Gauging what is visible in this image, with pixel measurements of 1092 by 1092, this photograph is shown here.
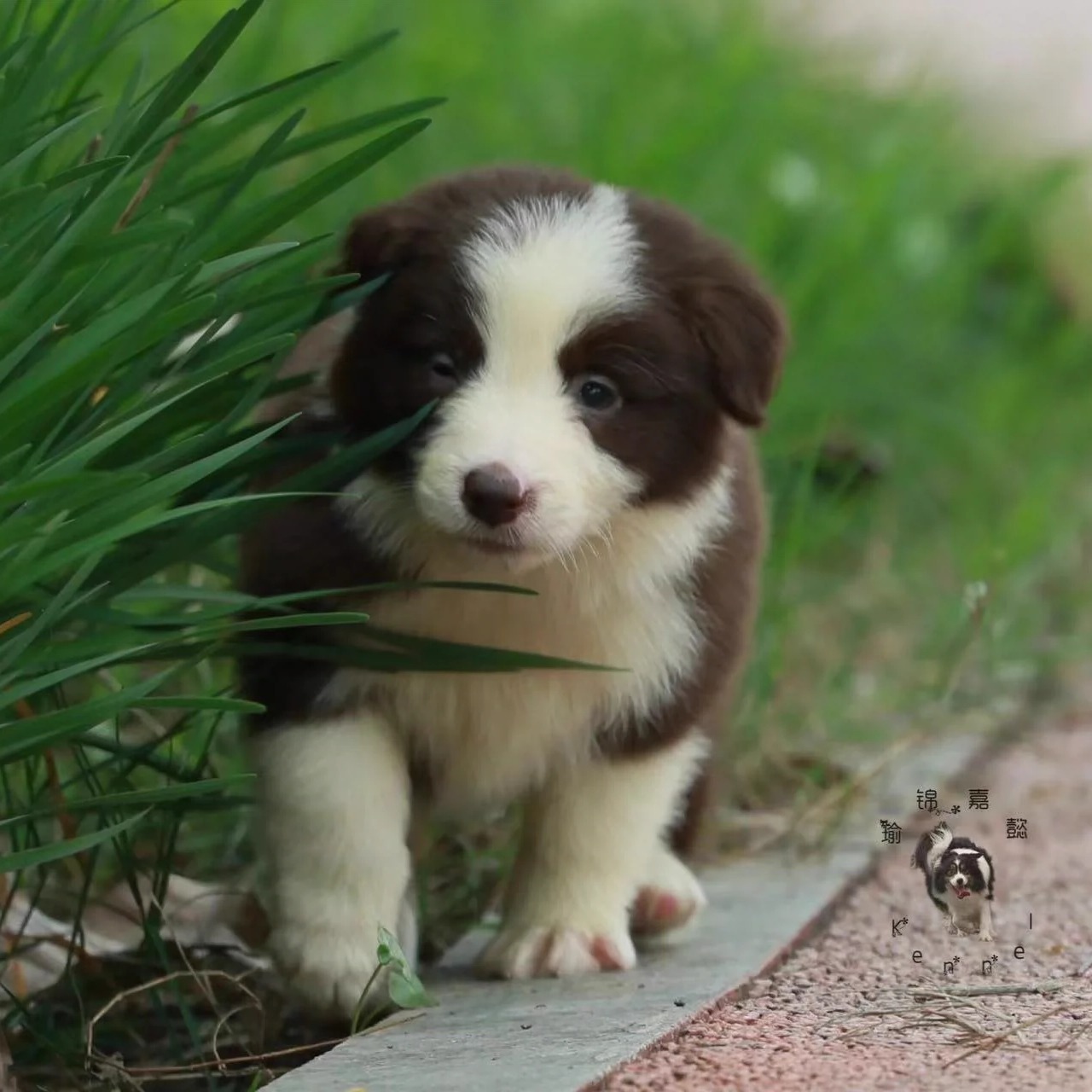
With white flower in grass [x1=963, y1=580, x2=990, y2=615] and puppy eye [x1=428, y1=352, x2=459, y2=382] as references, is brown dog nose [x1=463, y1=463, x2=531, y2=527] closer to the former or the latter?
puppy eye [x1=428, y1=352, x2=459, y2=382]

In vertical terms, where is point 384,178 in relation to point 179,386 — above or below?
above

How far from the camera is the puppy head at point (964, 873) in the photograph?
2.93 m

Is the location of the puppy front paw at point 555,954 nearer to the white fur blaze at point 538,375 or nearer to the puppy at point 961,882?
the puppy at point 961,882

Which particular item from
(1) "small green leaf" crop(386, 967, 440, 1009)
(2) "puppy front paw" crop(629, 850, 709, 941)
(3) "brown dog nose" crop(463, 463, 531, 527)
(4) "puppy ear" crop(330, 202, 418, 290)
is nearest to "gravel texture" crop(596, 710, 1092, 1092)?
(2) "puppy front paw" crop(629, 850, 709, 941)

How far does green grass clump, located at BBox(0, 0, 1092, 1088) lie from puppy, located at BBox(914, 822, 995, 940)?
2.26 feet

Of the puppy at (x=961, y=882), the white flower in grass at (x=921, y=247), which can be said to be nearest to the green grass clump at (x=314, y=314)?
the white flower in grass at (x=921, y=247)

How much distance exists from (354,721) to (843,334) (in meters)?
3.23

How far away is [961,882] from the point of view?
295cm

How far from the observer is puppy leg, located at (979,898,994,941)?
117 inches

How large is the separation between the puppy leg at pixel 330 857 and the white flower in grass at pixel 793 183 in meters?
3.44

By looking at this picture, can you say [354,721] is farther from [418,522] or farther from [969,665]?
[969,665]

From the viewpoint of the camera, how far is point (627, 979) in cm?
303

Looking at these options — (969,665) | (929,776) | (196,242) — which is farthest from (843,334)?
(196,242)

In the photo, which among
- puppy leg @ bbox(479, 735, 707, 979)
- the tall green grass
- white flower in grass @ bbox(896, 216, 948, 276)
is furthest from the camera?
white flower in grass @ bbox(896, 216, 948, 276)
